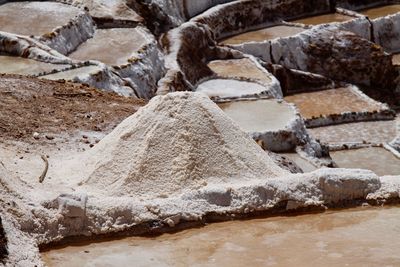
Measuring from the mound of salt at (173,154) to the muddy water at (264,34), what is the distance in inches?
730

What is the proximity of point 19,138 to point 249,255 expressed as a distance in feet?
11.8

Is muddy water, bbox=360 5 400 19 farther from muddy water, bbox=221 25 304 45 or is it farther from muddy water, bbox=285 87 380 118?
muddy water, bbox=285 87 380 118

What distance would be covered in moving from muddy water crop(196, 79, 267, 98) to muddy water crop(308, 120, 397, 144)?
7.38ft

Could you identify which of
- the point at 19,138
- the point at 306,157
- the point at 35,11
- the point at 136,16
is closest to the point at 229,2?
the point at 136,16

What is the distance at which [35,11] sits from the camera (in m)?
20.3

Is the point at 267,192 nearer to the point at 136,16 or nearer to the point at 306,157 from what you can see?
the point at 306,157

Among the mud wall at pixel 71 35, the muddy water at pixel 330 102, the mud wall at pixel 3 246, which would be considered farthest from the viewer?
the muddy water at pixel 330 102

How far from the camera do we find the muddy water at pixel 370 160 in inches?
747

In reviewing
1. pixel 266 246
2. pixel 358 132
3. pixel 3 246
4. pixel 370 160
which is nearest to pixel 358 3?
pixel 358 132

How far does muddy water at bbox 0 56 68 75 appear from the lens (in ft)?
50.2

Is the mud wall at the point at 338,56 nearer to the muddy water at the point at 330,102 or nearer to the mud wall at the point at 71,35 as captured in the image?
→ the muddy water at the point at 330,102

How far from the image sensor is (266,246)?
24.0 feet

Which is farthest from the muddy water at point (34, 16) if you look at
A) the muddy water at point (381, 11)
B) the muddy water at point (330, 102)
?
the muddy water at point (381, 11)

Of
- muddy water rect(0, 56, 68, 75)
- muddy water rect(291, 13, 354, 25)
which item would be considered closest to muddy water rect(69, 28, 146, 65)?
muddy water rect(0, 56, 68, 75)
